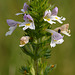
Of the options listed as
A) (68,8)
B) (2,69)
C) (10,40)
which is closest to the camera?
(2,69)

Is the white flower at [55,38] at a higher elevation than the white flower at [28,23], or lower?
lower

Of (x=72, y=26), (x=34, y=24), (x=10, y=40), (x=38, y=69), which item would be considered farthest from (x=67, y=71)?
(x=34, y=24)

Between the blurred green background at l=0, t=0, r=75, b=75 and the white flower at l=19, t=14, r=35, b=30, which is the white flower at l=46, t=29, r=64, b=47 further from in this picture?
the blurred green background at l=0, t=0, r=75, b=75

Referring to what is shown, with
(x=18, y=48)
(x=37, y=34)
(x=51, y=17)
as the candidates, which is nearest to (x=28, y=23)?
(x=37, y=34)

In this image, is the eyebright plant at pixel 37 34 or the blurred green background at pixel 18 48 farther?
the blurred green background at pixel 18 48

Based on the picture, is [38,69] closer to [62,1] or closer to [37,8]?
[37,8]

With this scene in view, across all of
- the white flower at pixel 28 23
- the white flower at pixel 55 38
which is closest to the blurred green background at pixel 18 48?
the white flower at pixel 55 38

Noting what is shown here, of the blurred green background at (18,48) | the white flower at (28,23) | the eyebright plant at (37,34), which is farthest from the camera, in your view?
the blurred green background at (18,48)

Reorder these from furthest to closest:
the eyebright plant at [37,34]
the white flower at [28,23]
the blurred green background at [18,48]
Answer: the blurred green background at [18,48] < the eyebright plant at [37,34] < the white flower at [28,23]

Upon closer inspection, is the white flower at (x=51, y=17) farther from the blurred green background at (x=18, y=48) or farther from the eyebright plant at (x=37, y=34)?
the blurred green background at (x=18, y=48)
